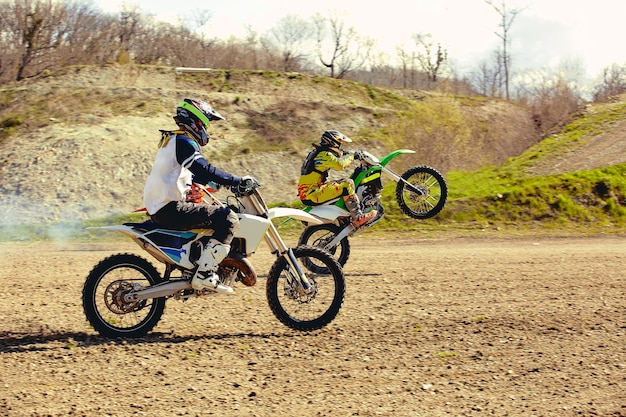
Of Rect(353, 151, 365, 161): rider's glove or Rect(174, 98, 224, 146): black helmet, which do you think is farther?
Rect(353, 151, 365, 161): rider's glove

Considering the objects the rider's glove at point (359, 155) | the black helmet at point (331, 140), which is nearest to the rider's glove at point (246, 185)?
the black helmet at point (331, 140)

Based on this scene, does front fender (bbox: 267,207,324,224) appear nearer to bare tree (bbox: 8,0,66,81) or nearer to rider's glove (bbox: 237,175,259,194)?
rider's glove (bbox: 237,175,259,194)

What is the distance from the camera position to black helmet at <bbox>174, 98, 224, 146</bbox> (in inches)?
260

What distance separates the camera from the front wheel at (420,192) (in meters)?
11.8

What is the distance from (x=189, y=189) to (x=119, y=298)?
3.78 feet

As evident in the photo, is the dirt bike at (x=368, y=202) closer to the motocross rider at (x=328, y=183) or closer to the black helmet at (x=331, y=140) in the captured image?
the motocross rider at (x=328, y=183)

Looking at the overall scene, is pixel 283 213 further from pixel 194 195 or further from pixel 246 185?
pixel 194 195

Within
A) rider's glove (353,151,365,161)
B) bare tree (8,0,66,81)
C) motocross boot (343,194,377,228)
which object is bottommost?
motocross boot (343,194,377,228)

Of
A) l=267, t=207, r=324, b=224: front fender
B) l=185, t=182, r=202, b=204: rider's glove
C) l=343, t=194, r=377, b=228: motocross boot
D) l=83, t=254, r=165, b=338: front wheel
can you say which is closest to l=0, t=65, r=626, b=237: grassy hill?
l=343, t=194, r=377, b=228: motocross boot

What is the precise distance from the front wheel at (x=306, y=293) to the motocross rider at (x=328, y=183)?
3085 mm

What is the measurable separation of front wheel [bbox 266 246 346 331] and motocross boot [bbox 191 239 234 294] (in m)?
0.55

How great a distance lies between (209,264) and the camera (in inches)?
262

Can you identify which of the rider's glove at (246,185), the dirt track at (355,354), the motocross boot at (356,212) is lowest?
the dirt track at (355,354)

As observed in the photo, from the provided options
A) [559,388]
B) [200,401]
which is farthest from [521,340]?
[200,401]
